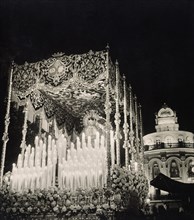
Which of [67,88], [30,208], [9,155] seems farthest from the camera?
[9,155]

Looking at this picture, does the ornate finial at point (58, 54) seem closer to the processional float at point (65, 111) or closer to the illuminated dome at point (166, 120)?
the processional float at point (65, 111)

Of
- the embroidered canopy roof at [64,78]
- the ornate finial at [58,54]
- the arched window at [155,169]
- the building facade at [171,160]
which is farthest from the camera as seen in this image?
the arched window at [155,169]

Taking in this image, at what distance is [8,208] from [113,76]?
577 centimetres

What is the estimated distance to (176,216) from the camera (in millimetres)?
7906

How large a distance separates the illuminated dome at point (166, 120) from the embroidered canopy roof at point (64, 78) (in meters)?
34.8

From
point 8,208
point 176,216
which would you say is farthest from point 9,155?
point 176,216

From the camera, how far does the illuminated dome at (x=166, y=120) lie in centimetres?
4506

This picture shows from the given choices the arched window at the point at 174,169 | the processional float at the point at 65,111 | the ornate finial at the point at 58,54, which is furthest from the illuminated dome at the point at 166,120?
the ornate finial at the point at 58,54

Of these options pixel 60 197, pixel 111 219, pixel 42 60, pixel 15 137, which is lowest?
pixel 111 219

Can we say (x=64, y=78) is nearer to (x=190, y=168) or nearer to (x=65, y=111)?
(x=65, y=111)

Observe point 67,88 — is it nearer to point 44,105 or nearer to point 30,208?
point 44,105

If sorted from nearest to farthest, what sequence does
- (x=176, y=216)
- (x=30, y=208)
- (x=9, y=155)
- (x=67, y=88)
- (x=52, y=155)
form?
1. (x=176, y=216)
2. (x=30, y=208)
3. (x=52, y=155)
4. (x=67, y=88)
5. (x=9, y=155)

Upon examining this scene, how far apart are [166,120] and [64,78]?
120 ft

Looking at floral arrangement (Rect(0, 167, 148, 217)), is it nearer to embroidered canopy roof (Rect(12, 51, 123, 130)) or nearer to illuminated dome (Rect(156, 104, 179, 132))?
embroidered canopy roof (Rect(12, 51, 123, 130))
